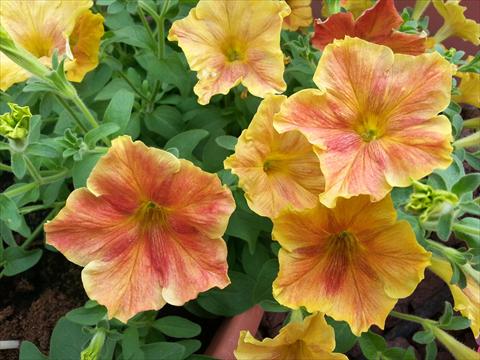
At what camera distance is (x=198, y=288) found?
0.86m

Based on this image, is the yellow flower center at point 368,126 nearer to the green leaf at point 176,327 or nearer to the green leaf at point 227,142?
the green leaf at point 227,142

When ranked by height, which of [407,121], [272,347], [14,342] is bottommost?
[14,342]

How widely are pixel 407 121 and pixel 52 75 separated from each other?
Result: 1.81 ft

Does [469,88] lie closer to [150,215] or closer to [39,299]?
[150,215]

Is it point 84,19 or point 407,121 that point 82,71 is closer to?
point 84,19

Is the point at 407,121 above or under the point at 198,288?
above

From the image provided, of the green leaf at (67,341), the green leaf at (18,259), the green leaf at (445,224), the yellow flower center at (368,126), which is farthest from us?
the green leaf at (18,259)

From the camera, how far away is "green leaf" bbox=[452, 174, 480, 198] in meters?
0.83

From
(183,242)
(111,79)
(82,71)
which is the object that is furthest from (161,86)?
(183,242)

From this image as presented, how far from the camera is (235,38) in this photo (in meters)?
1.05

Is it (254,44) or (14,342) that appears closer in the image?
(254,44)

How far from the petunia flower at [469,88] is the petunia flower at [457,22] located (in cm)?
10

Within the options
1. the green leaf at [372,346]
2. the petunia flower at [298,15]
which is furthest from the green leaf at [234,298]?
the petunia flower at [298,15]

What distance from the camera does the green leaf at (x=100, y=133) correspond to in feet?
3.15
